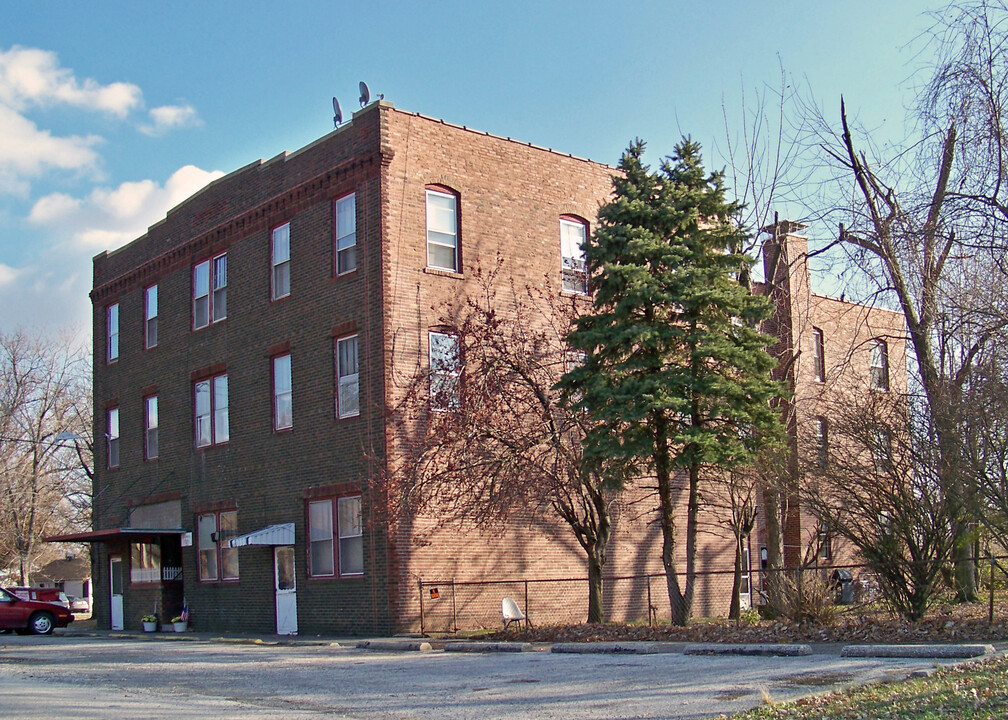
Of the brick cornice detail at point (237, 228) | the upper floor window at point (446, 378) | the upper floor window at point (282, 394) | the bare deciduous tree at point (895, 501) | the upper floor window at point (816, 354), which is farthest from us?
the upper floor window at point (816, 354)

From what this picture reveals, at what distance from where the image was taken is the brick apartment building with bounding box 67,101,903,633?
958 inches

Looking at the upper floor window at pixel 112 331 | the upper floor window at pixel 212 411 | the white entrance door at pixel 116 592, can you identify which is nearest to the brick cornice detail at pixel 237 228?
the upper floor window at pixel 112 331

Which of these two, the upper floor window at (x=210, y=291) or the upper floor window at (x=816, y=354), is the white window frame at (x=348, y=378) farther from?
the upper floor window at (x=816, y=354)

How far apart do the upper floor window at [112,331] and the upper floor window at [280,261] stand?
32.9 ft

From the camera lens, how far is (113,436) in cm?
3531

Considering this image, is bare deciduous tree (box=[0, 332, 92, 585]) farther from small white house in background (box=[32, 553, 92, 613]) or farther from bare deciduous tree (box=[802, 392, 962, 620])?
bare deciduous tree (box=[802, 392, 962, 620])

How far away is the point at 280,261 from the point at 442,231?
4620 mm

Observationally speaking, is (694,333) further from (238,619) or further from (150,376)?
(150,376)

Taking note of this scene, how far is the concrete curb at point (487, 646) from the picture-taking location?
1906 cm

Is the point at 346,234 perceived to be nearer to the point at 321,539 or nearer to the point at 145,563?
the point at 321,539

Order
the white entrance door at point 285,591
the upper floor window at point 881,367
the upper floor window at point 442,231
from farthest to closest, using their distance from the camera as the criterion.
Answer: the white entrance door at point 285,591, the upper floor window at point 442,231, the upper floor window at point 881,367

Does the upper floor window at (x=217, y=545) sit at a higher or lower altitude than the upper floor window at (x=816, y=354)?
lower

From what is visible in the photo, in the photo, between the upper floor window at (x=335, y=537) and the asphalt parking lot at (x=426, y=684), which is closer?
the asphalt parking lot at (x=426, y=684)

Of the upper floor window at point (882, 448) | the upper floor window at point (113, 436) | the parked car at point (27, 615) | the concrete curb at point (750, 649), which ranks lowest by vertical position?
the parked car at point (27, 615)
